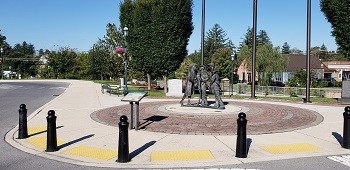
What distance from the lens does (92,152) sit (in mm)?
7355

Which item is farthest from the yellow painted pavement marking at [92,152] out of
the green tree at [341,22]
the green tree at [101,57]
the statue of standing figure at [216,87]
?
the green tree at [101,57]

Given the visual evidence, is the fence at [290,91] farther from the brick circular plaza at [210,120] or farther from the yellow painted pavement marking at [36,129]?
the yellow painted pavement marking at [36,129]

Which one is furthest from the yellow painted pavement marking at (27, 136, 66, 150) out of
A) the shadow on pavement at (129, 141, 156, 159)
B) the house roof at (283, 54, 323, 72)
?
the house roof at (283, 54, 323, 72)

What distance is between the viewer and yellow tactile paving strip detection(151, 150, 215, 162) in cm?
689

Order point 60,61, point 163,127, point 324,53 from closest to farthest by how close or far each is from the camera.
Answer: point 163,127
point 60,61
point 324,53

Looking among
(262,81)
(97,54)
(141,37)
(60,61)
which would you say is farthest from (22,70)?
(141,37)

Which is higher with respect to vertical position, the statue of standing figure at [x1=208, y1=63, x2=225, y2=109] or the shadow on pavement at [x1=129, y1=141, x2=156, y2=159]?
the statue of standing figure at [x1=208, y1=63, x2=225, y2=109]

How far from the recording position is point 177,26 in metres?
27.1

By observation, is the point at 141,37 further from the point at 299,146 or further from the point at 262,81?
the point at 262,81

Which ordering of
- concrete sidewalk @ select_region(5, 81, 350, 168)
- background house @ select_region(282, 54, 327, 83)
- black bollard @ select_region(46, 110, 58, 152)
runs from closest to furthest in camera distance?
concrete sidewalk @ select_region(5, 81, 350, 168)
black bollard @ select_region(46, 110, 58, 152)
background house @ select_region(282, 54, 327, 83)

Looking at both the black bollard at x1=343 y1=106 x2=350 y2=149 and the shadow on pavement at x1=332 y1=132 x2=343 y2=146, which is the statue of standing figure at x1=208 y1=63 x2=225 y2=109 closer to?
the shadow on pavement at x1=332 y1=132 x2=343 y2=146

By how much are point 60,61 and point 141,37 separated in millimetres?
39000

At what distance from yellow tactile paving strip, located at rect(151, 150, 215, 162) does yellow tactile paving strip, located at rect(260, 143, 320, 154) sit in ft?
4.81

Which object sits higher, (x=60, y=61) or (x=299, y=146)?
(x=60, y=61)
